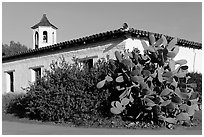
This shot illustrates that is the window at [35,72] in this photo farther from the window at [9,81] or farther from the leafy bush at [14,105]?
the leafy bush at [14,105]

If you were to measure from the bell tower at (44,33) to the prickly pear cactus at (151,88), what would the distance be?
14439mm

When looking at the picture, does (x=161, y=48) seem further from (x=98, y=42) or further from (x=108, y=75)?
(x=98, y=42)

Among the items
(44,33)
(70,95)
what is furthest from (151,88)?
(44,33)

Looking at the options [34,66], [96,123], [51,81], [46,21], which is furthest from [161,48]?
[46,21]

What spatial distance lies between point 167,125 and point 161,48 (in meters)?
2.84

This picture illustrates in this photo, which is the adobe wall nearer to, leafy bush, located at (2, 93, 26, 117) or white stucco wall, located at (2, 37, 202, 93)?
white stucco wall, located at (2, 37, 202, 93)

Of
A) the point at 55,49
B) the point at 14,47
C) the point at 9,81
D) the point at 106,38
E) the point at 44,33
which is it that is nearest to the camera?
the point at 106,38

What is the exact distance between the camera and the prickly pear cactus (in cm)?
1205

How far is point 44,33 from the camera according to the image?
27109 millimetres

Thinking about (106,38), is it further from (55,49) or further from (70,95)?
(70,95)

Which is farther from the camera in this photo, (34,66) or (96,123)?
(34,66)

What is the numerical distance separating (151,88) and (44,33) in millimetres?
16617

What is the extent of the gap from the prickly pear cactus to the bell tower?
14439 mm

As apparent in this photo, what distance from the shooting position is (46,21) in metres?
26.8
